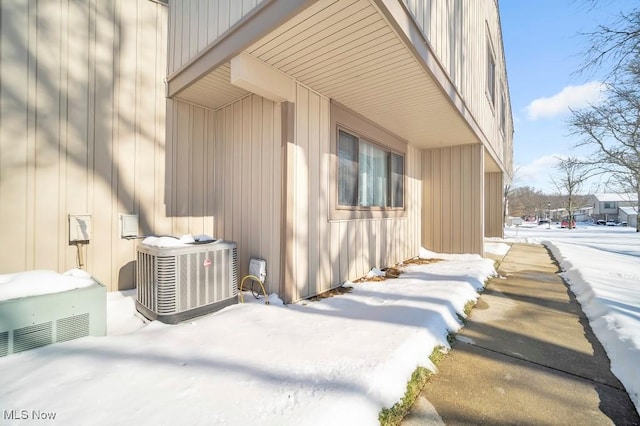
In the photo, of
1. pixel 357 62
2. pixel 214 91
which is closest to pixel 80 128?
pixel 214 91

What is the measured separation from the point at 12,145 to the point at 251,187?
2326mm

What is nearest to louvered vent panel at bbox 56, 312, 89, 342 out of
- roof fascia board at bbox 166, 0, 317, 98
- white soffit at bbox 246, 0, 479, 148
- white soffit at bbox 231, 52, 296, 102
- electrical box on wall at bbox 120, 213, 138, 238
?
electrical box on wall at bbox 120, 213, 138, 238

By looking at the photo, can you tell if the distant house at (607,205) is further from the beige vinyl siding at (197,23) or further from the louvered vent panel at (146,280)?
the louvered vent panel at (146,280)

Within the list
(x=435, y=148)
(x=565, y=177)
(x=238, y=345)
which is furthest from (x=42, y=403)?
(x=565, y=177)

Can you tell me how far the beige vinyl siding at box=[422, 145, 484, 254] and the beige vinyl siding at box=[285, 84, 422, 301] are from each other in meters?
2.81

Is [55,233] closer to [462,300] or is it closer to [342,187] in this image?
[342,187]

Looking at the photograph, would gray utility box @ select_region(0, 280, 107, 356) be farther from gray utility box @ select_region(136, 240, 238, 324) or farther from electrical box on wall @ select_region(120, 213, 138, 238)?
electrical box on wall @ select_region(120, 213, 138, 238)

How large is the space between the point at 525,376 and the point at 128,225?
4223 mm

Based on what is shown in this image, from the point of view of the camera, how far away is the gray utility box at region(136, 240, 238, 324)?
2.60 meters

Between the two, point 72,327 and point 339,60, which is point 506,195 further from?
point 72,327

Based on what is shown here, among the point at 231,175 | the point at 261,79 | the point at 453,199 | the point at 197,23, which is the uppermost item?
the point at 197,23

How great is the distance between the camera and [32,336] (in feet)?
6.41

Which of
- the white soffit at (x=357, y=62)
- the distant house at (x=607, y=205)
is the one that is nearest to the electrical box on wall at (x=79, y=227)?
the white soffit at (x=357, y=62)

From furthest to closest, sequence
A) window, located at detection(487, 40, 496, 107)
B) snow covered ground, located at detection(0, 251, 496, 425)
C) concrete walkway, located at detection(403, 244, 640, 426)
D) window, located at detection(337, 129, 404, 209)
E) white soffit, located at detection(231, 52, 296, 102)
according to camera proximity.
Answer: window, located at detection(487, 40, 496, 107)
window, located at detection(337, 129, 404, 209)
white soffit, located at detection(231, 52, 296, 102)
concrete walkway, located at detection(403, 244, 640, 426)
snow covered ground, located at detection(0, 251, 496, 425)
